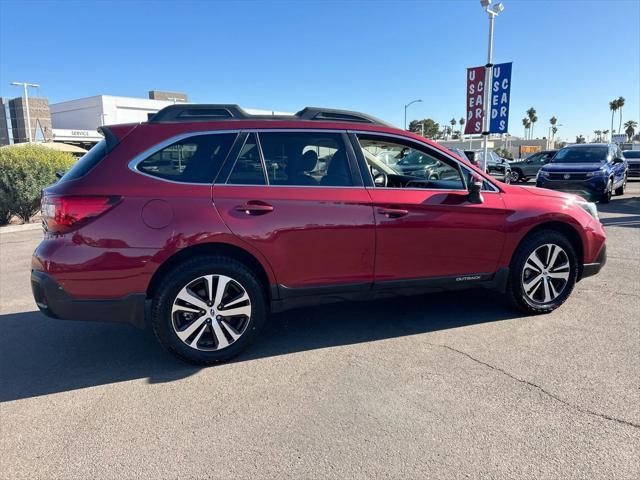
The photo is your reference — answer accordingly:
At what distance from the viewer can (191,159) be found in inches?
141

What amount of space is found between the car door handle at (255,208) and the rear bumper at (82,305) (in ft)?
3.13

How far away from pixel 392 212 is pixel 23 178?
32.3 ft

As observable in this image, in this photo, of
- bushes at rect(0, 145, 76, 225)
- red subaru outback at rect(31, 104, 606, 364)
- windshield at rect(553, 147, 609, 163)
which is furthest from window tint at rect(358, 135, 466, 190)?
windshield at rect(553, 147, 609, 163)

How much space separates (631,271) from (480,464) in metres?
4.91

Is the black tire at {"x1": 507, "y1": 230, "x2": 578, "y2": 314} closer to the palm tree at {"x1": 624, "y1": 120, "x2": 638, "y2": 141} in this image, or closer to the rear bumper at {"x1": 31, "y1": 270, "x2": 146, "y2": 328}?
the rear bumper at {"x1": 31, "y1": 270, "x2": 146, "y2": 328}

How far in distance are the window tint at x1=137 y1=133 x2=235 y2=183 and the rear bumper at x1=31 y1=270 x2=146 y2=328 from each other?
917 millimetres

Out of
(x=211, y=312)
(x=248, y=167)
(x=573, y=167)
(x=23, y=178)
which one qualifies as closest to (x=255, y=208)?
(x=248, y=167)

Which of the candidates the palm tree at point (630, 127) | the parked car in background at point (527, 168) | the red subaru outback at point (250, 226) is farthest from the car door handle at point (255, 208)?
the palm tree at point (630, 127)

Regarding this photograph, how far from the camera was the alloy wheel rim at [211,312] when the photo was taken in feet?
11.5

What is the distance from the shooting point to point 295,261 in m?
3.71

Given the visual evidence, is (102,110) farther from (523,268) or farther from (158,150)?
(523,268)

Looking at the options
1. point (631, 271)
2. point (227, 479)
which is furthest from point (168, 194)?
point (631, 271)

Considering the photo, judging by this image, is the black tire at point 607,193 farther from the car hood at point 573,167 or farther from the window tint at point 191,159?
the window tint at point 191,159

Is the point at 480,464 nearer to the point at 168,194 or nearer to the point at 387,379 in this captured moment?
the point at 387,379
